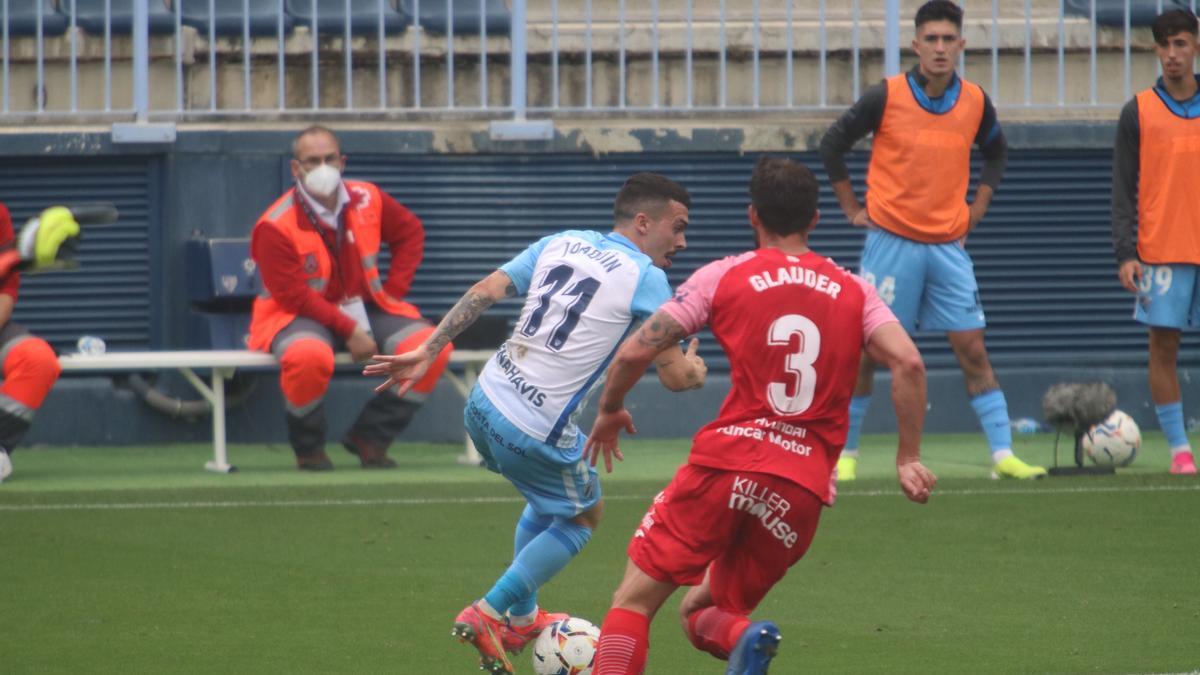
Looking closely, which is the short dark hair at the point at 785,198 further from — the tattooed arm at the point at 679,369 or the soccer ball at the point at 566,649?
the soccer ball at the point at 566,649

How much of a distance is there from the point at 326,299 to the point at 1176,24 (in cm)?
524

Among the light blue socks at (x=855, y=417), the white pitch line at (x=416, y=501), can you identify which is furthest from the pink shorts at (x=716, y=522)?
the light blue socks at (x=855, y=417)

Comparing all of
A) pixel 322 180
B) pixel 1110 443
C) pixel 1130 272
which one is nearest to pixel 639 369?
pixel 1130 272

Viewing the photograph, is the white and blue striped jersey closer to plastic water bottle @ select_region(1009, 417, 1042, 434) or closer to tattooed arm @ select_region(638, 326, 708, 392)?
tattooed arm @ select_region(638, 326, 708, 392)

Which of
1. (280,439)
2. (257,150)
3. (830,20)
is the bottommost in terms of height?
(280,439)

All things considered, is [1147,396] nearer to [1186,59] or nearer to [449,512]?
[1186,59]

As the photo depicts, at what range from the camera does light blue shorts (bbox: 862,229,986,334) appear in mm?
10344

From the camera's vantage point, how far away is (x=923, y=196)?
10.4 m

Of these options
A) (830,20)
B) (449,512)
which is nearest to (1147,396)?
(830,20)

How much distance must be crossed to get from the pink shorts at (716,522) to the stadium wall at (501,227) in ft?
25.7

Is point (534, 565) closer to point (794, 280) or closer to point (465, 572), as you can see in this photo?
point (794, 280)

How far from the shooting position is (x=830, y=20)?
556 inches

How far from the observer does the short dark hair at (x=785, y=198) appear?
216 inches

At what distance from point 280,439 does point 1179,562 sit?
269 inches
